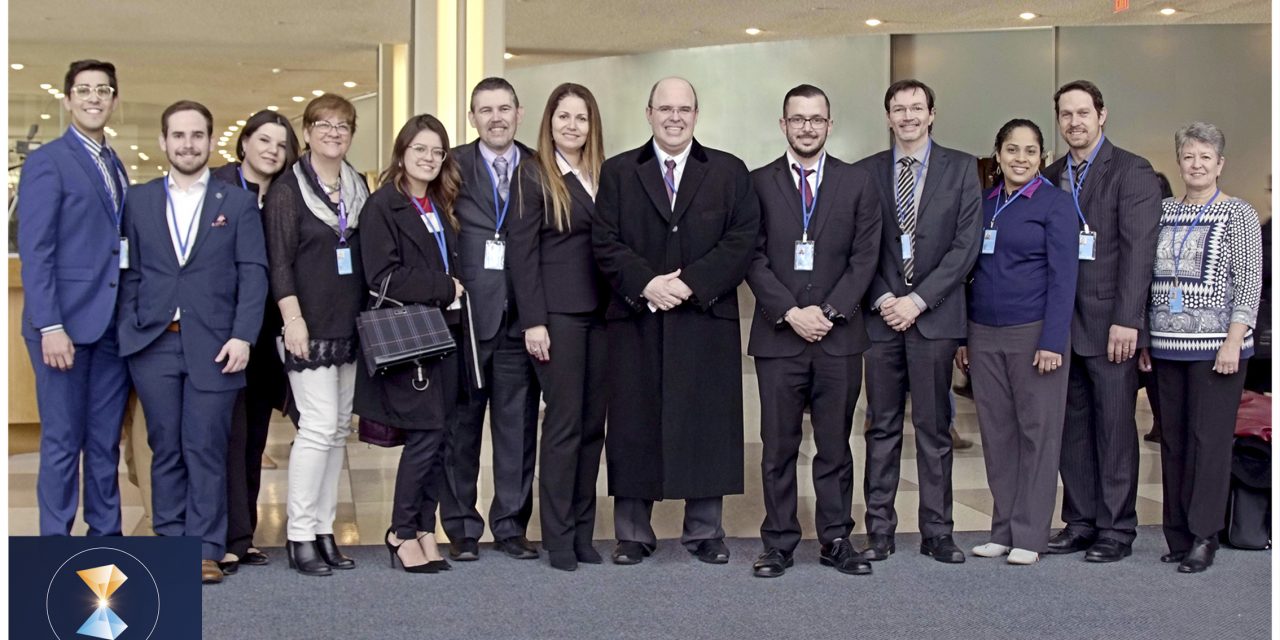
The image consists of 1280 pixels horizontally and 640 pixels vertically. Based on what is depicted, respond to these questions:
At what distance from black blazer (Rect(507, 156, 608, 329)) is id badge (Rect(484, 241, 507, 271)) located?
0.07 ft

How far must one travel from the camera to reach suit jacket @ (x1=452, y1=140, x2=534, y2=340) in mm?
4352

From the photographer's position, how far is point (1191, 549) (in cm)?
437

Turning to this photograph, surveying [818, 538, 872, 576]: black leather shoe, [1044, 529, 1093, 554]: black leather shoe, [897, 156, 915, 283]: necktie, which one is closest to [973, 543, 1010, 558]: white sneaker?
[1044, 529, 1093, 554]: black leather shoe

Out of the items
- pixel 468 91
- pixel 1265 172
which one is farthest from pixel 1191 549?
pixel 1265 172

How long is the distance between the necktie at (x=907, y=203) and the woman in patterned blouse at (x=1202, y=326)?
2.71ft

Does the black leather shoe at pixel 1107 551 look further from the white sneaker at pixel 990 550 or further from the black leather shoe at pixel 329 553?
the black leather shoe at pixel 329 553

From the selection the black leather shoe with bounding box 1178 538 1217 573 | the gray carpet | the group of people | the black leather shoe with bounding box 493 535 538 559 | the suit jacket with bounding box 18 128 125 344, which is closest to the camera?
the gray carpet

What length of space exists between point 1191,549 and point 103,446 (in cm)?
350

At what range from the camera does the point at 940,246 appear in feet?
14.4

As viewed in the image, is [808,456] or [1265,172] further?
[1265,172]

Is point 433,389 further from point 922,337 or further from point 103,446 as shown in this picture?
point 922,337

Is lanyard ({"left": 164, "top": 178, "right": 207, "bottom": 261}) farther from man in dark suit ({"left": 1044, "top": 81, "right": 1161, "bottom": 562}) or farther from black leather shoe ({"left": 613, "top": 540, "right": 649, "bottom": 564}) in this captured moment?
man in dark suit ({"left": 1044, "top": 81, "right": 1161, "bottom": 562})

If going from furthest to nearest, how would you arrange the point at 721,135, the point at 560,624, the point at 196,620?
the point at 721,135 → the point at 560,624 → the point at 196,620

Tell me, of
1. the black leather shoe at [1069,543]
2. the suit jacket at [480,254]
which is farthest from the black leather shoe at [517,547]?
the black leather shoe at [1069,543]
